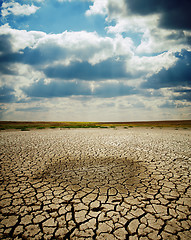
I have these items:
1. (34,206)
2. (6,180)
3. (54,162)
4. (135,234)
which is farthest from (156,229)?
(54,162)

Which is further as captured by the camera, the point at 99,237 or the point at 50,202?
the point at 50,202

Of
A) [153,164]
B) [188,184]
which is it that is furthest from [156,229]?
[153,164]

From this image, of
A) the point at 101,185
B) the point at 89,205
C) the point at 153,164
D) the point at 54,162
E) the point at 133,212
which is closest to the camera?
the point at 133,212

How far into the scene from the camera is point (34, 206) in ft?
8.16

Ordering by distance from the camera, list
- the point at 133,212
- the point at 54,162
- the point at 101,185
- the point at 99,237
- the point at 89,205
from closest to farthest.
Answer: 1. the point at 99,237
2. the point at 133,212
3. the point at 89,205
4. the point at 101,185
5. the point at 54,162

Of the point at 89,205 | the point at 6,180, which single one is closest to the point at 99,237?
the point at 89,205

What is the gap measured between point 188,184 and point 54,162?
4201mm

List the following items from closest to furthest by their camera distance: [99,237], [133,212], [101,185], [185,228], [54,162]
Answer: [99,237], [185,228], [133,212], [101,185], [54,162]

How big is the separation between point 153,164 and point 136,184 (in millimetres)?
1709

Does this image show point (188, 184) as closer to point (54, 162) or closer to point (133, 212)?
point (133, 212)

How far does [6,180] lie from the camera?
349cm

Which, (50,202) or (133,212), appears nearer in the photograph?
(133,212)

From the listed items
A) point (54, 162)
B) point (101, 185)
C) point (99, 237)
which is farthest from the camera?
point (54, 162)

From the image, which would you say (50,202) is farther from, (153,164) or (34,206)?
(153,164)
